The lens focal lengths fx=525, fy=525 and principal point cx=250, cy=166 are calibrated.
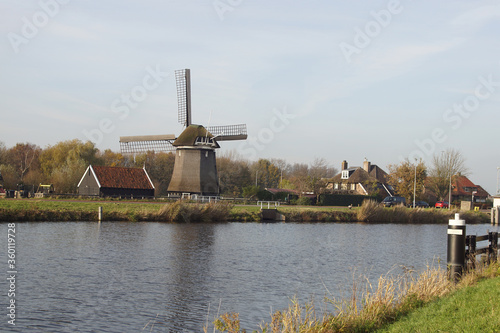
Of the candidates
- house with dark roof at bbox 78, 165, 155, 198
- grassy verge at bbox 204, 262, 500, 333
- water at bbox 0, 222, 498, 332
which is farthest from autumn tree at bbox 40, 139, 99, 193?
grassy verge at bbox 204, 262, 500, 333

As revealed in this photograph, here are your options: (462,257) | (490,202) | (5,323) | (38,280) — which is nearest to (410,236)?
(462,257)

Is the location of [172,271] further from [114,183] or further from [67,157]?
[67,157]

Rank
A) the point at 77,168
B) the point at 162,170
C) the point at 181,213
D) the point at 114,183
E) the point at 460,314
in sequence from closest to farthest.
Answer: the point at 460,314 → the point at 181,213 → the point at 114,183 → the point at 77,168 → the point at 162,170

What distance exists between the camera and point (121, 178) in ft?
156

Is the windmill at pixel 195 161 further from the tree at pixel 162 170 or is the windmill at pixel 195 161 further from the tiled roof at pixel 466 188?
the tiled roof at pixel 466 188

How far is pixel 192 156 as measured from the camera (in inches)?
1747

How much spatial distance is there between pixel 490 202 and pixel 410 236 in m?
47.0

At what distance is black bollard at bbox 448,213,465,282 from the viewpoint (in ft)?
32.9

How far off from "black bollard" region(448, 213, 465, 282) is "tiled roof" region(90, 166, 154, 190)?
39598mm

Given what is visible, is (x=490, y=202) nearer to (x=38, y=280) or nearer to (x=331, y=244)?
(x=331, y=244)

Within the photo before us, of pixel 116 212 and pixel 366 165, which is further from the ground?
pixel 366 165

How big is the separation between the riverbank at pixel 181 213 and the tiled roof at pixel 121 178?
35.0 feet

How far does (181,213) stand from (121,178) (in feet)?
61.1

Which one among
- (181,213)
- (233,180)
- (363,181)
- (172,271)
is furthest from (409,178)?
(172,271)
